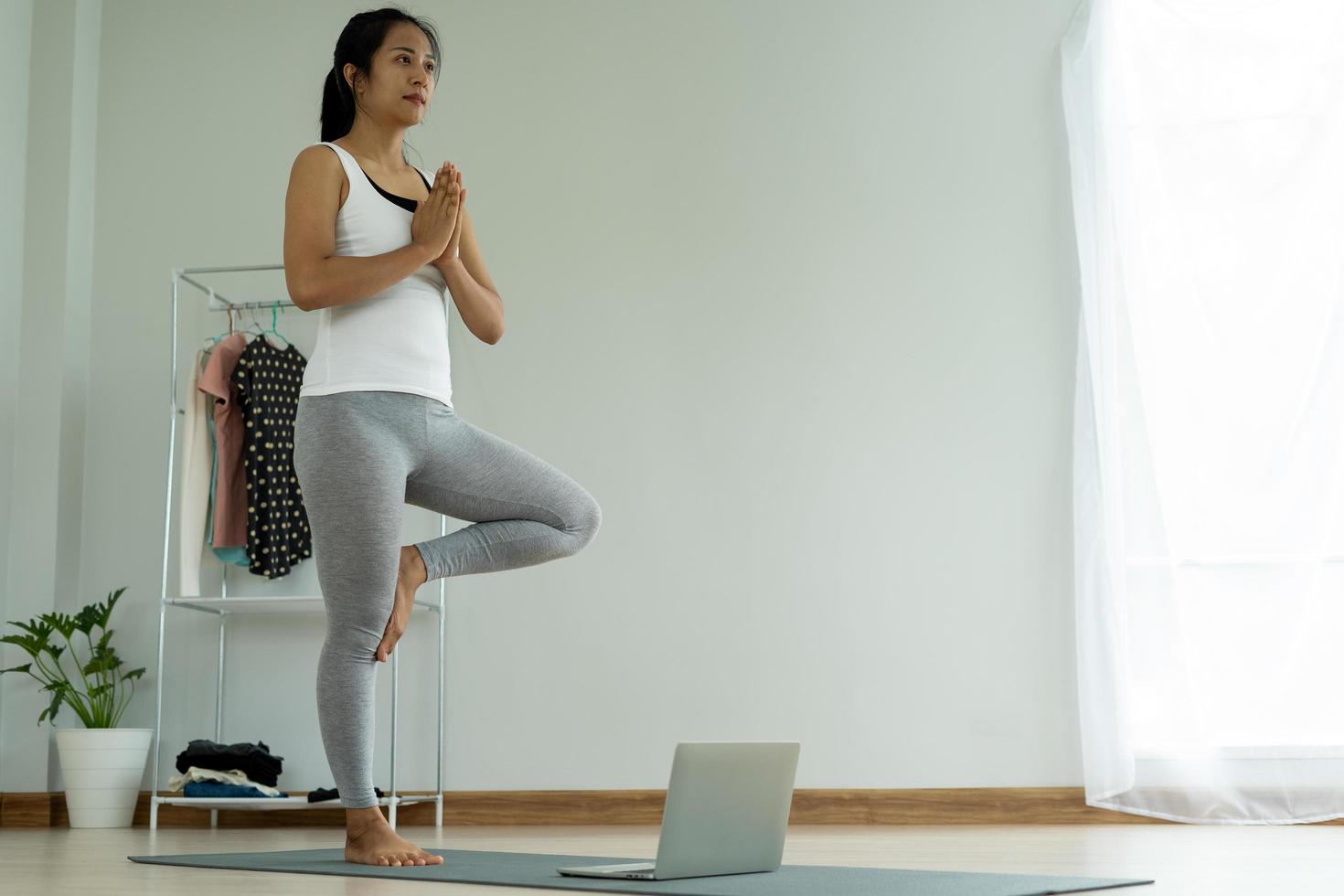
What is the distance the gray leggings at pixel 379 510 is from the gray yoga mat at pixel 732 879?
168 mm

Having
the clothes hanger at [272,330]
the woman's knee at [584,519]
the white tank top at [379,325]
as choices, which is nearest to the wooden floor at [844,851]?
the woman's knee at [584,519]

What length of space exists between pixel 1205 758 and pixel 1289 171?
1.40 metres

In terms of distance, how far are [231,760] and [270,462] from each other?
0.77m

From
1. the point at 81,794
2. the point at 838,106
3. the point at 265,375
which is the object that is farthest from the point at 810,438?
the point at 81,794

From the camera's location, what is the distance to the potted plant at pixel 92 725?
3570 millimetres

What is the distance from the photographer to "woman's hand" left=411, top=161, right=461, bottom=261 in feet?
6.70

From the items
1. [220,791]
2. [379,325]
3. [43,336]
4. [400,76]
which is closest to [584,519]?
[379,325]

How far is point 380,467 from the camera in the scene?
6.52ft

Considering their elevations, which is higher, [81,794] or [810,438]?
[810,438]

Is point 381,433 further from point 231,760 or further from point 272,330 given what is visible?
point 272,330

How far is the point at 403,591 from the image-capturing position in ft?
6.66

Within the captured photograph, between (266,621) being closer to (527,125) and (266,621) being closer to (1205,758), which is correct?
(527,125)

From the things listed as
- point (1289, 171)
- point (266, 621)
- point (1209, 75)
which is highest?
point (1209, 75)

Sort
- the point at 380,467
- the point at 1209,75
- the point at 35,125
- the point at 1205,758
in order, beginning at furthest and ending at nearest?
the point at 35,125 < the point at 1209,75 < the point at 1205,758 < the point at 380,467
